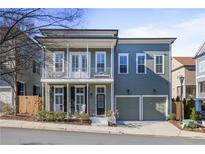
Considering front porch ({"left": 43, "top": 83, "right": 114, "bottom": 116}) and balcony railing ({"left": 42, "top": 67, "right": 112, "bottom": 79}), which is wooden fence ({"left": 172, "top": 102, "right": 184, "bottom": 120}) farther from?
balcony railing ({"left": 42, "top": 67, "right": 112, "bottom": 79})

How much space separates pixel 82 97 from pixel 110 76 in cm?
315

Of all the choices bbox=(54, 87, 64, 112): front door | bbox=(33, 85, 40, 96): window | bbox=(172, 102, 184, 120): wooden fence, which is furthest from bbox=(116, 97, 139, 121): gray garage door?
bbox=(33, 85, 40, 96): window

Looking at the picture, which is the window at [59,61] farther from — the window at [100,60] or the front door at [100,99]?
the front door at [100,99]

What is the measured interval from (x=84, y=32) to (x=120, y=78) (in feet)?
16.8

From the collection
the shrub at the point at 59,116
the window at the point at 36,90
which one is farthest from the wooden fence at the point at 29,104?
the window at the point at 36,90

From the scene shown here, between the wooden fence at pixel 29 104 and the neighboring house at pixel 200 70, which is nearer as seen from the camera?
the wooden fence at pixel 29 104

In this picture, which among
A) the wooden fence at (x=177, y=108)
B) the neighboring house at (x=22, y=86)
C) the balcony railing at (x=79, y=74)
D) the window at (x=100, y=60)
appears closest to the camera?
the balcony railing at (x=79, y=74)

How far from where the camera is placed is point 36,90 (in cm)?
3959

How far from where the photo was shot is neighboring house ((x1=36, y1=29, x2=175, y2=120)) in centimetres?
3138

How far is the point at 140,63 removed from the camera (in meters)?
33.6

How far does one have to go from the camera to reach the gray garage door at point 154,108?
3362 cm

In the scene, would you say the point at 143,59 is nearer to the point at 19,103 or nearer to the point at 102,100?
the point at 102,100

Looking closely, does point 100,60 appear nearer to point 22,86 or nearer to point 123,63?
point 123,63

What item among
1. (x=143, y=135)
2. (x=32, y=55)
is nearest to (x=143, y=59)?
(x=143, y=135)
